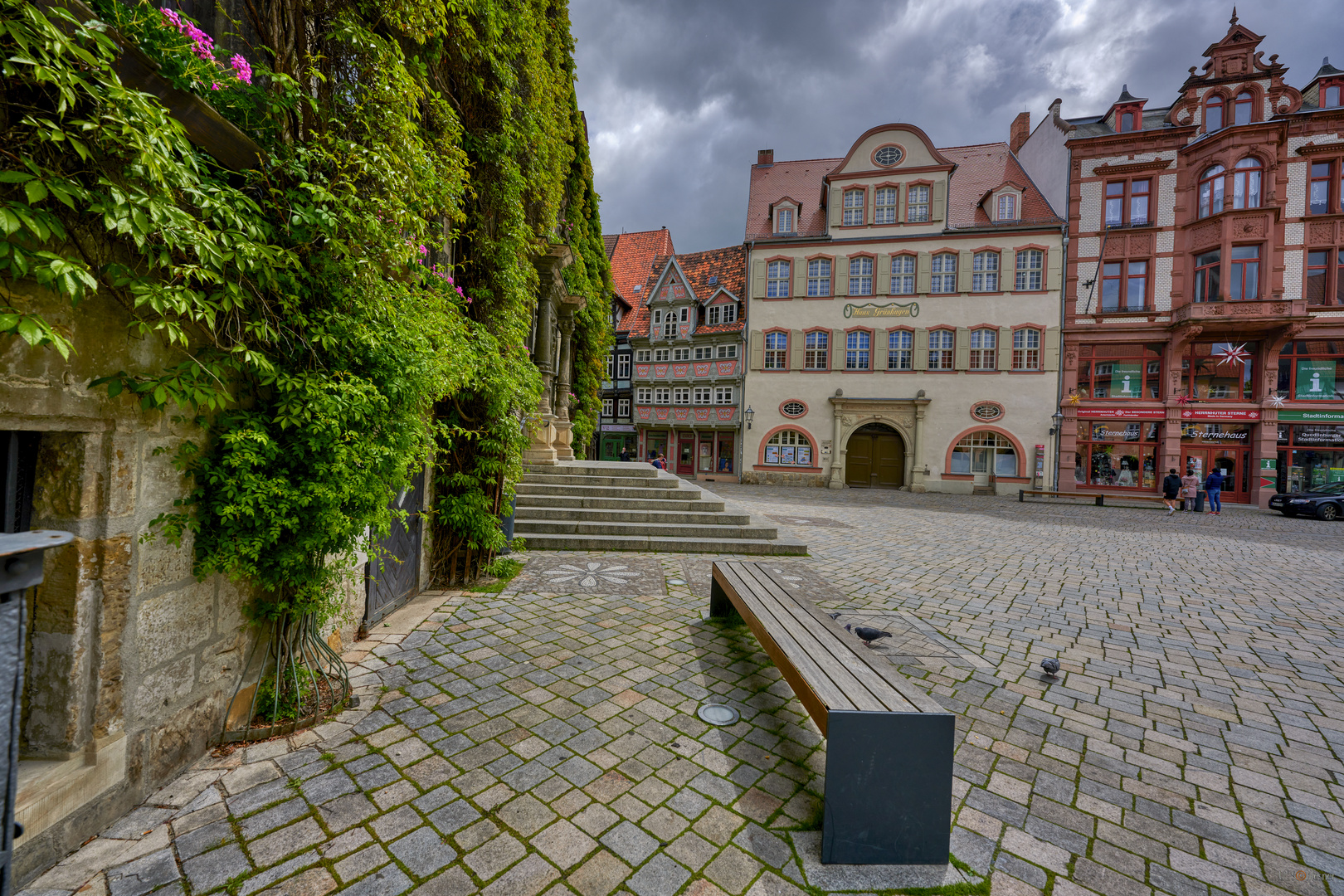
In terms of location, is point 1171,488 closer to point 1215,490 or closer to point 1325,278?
point 1215,490

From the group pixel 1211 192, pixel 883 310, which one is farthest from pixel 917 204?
pixel 1211 192

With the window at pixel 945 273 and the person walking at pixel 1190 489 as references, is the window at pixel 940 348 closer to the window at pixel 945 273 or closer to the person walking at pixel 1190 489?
the window at pixel 945 273

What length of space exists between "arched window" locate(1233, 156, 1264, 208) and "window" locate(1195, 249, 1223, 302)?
1835 millimetres

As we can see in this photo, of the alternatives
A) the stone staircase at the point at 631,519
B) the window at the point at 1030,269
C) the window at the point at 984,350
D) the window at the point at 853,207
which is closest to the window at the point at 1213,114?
the window at the point at 1030,269

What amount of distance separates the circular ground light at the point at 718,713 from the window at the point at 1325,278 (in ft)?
91.7

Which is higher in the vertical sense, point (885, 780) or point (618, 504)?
point (618, 504)

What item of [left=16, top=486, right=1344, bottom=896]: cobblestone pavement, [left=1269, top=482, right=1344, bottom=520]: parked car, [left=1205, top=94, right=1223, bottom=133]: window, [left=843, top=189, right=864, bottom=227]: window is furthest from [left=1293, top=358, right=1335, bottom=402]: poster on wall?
[left=16, top=486, right=1344, bottom=896]: cobblestone pavement

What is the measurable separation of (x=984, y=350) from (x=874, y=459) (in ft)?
19.9

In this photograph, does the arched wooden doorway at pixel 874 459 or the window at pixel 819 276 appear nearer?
the arched wooden doorway at pixel 874 459

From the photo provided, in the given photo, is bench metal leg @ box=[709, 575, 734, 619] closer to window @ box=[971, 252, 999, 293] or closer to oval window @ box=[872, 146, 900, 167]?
window @ box=[971, 252, 999, 293]

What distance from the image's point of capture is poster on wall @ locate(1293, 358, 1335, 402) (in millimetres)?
18516

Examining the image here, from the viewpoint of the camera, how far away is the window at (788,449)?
2341cm

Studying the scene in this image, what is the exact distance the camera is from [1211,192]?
1961 cm

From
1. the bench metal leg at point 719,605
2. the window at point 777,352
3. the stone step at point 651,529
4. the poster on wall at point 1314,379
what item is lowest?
the bench metal leg at point 719,605
